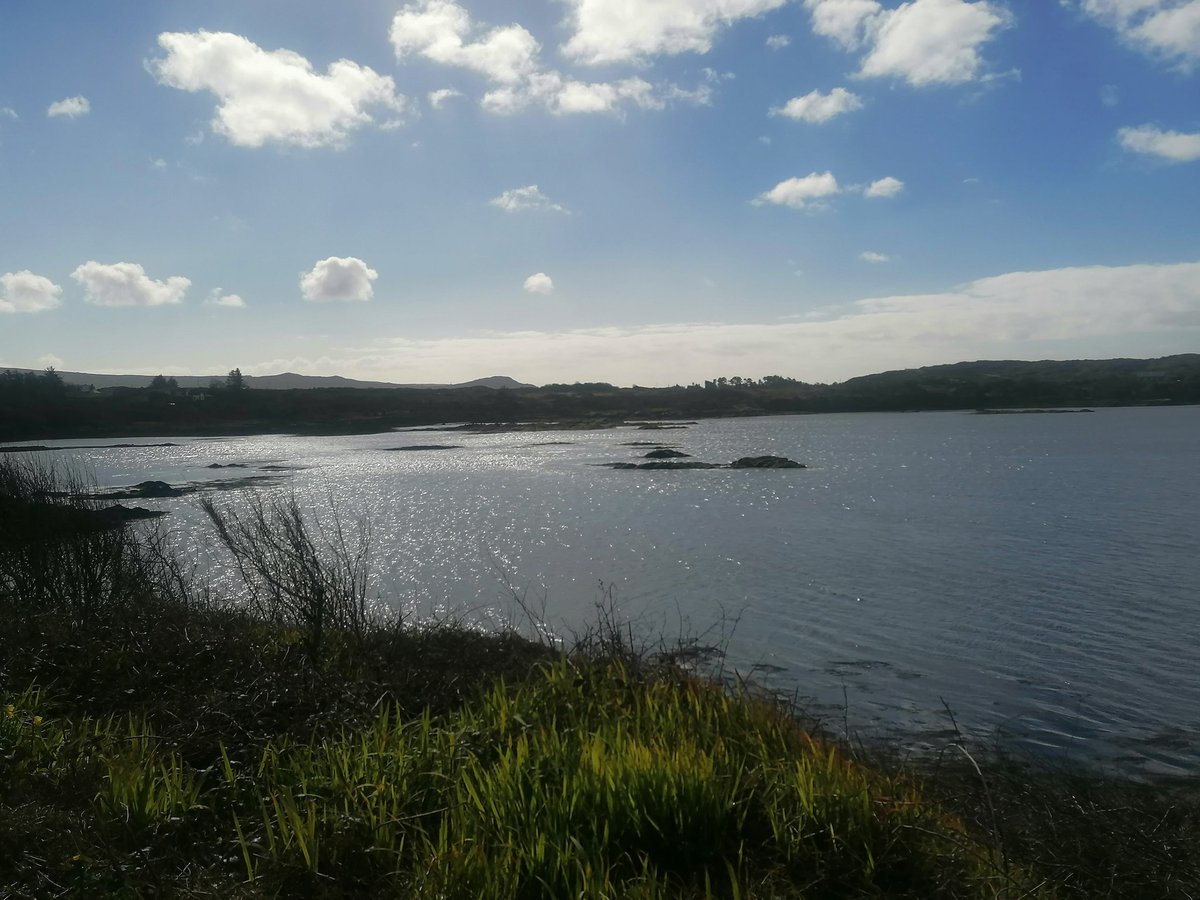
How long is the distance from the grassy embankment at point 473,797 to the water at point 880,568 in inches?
145

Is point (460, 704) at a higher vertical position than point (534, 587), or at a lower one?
higher

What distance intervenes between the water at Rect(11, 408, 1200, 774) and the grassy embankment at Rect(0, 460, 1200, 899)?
3691 millimetres

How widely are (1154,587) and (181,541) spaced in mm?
28410

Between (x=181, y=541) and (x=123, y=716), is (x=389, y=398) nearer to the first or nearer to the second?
(x=181, y=541)

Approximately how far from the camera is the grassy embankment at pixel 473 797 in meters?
4.82

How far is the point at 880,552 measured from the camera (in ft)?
86.1

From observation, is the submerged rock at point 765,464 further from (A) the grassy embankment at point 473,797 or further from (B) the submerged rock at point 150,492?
(A) the grassy embankment at point 473,797

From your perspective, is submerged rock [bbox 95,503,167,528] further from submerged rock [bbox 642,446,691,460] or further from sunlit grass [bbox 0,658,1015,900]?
submerged rock [bbox 642,446,691,460]

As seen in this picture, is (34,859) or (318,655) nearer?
(34,859)

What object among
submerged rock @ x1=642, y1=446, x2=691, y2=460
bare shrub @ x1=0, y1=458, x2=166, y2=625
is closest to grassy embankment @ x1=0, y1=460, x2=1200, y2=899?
bare shrub @ x1=0, y1=458, x2=166, y2=625

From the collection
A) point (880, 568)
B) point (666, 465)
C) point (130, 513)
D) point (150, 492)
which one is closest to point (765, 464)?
point (666, 465)

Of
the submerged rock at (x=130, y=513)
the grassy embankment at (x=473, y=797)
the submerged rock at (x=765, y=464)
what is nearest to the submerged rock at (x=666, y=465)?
the submerged rock at (x=765, y=464)

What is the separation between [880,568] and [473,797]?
20.2 meters

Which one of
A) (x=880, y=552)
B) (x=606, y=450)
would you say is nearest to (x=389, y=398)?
(x=606, y=450)
